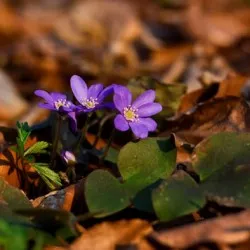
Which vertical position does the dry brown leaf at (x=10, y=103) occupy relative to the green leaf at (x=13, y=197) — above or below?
below

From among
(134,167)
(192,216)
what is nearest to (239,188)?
(192,216)

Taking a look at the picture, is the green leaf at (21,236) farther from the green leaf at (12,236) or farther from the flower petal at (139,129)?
the flower petal at (139,129)

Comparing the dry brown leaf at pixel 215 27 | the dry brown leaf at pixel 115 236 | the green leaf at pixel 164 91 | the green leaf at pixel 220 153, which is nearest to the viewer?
the dry brown leaf at pixel 115 236

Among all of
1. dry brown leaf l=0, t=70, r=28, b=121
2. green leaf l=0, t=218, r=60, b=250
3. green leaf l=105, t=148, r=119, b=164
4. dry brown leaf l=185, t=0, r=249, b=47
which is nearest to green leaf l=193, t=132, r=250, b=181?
green leaf l=105, t=148, r=119, b=164

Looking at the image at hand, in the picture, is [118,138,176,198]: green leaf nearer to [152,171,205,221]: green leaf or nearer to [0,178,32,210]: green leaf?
[152,171,205,221]: green leaf

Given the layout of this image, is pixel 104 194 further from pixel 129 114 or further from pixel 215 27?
pixel 215 27

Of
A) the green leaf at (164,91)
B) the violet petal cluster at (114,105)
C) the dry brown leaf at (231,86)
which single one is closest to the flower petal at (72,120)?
the violet petal cluster at (114,105)

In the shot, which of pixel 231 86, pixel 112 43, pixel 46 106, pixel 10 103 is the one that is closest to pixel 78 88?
pixel 46 106

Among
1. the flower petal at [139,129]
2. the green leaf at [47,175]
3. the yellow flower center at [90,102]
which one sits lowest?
the green leaf at [47,175]
